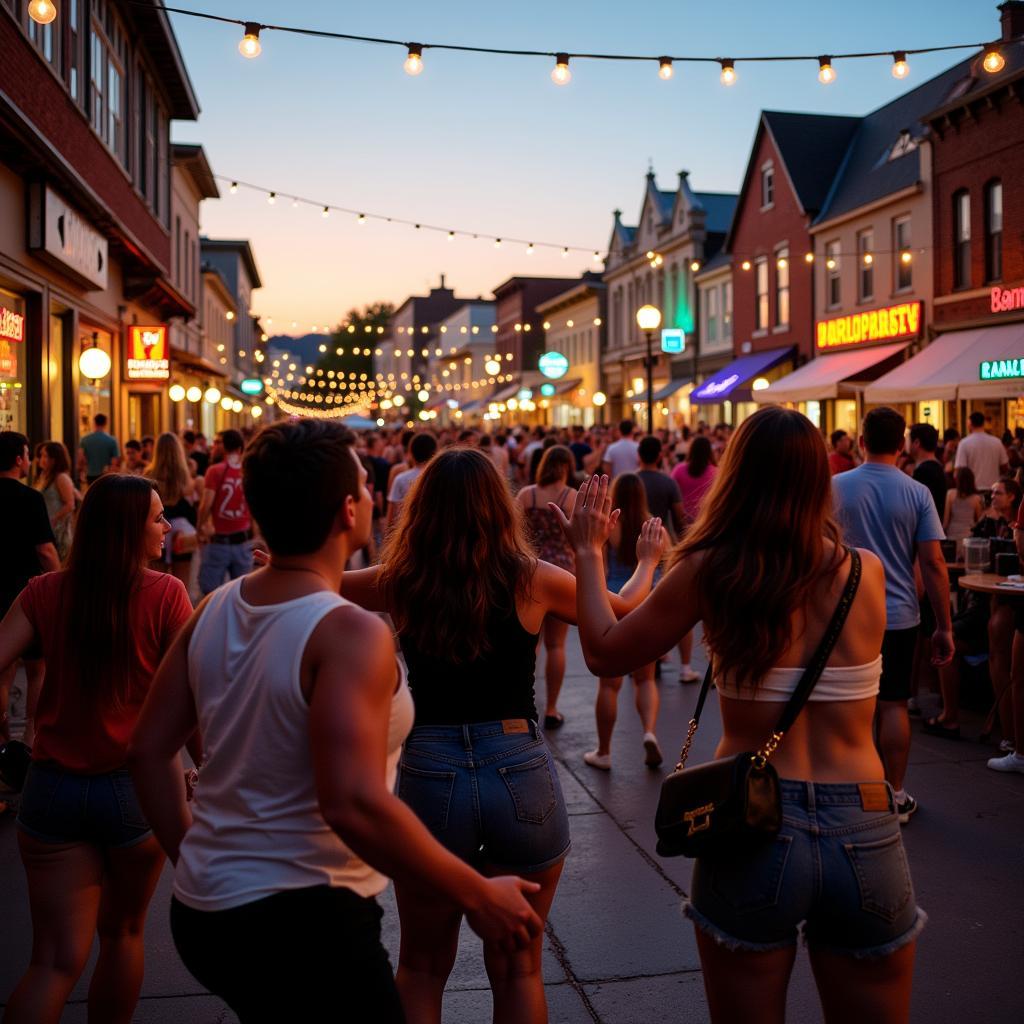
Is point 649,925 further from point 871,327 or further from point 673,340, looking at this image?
point 673,340

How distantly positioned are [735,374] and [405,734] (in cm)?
3136

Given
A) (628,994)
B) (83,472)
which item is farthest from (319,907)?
(83,472)

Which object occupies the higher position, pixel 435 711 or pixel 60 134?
pixel 60 134

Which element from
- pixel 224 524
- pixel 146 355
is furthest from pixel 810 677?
pixel 146 355

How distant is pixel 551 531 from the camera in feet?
30.0

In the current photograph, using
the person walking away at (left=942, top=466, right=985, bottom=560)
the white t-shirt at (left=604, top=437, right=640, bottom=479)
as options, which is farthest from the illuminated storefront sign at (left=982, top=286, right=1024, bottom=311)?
the person walking away at (left=942, top=466, right=985, bottom=560)

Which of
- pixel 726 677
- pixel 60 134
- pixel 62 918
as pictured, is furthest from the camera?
pixel 60 134

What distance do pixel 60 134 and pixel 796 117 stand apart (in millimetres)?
22329

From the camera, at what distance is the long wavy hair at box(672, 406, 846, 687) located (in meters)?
2.69

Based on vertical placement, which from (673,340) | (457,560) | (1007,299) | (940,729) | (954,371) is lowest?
(940,729)

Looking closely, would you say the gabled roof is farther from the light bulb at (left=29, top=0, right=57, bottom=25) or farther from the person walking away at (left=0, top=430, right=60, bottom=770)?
the person walking away at (left=0, top=430, right=60, bottom=770)

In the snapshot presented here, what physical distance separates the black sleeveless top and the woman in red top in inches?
32.0

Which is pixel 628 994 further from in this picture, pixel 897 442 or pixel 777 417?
pixel 897 442

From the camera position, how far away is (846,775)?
2.68 metres
